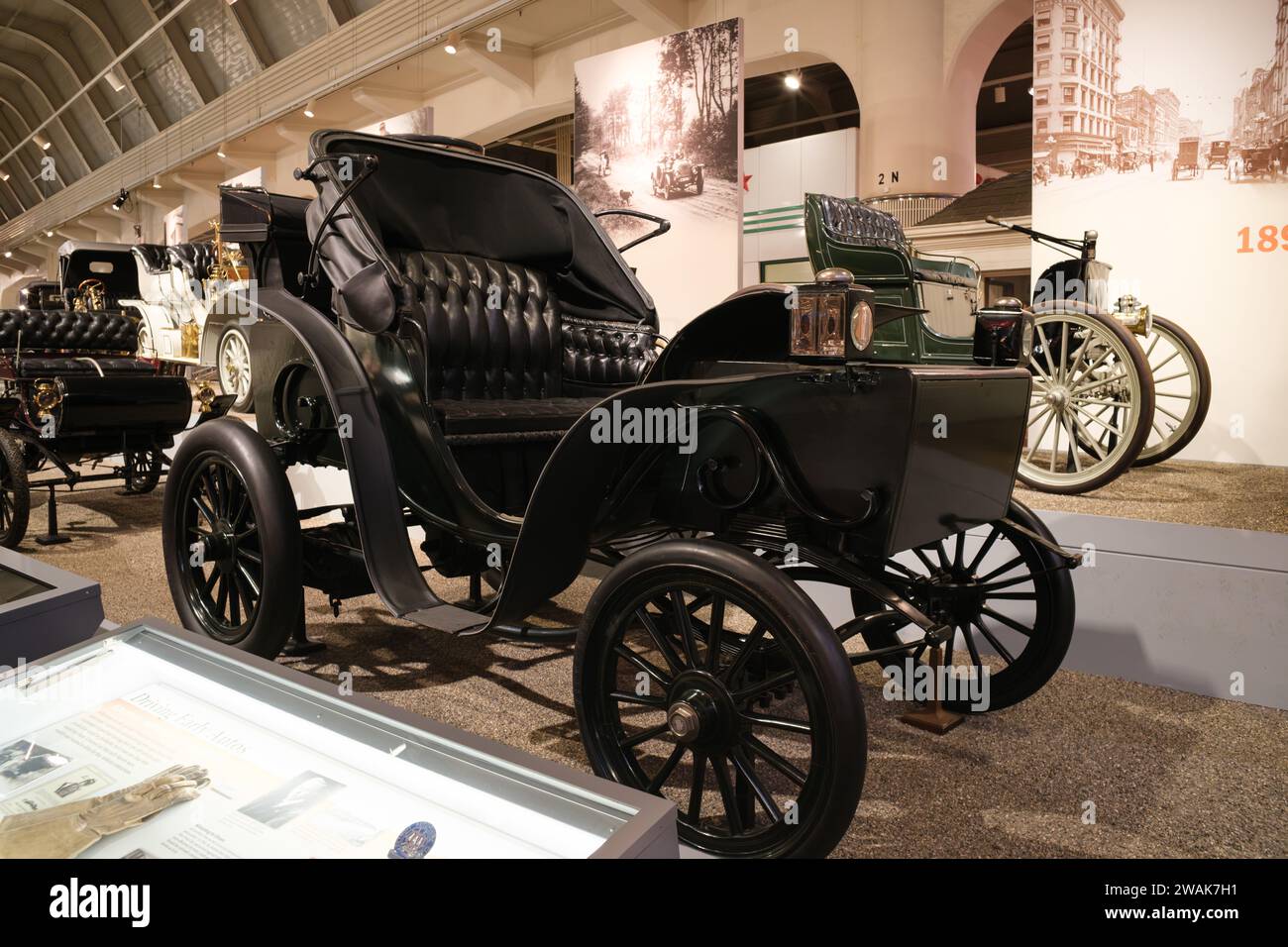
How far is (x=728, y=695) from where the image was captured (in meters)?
1.50

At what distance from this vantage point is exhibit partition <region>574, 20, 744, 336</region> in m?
5.21

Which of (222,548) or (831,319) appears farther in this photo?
(222,548)

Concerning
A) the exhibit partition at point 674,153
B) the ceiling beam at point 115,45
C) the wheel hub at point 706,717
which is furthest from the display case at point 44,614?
the ceiling beam at point 115,45

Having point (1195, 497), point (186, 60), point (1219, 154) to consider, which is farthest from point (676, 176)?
point (186, 60)

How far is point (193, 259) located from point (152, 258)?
392mm

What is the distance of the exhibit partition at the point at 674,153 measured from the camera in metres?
5.21

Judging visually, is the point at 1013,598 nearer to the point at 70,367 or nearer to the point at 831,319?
the point at 831,319

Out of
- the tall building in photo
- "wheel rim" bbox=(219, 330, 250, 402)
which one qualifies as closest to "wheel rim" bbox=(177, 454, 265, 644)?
the tall building in photo

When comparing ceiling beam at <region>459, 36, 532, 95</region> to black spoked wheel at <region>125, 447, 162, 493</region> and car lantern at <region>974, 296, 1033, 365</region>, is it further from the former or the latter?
car lantern at <region>974, 296, 1033, 365</region>

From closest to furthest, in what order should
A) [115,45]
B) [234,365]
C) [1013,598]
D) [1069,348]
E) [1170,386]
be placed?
[1013,598]
[1069,348]
[1170,386]
[234,365]
[115,45]

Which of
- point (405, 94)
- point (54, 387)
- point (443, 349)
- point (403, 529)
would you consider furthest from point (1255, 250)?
point (405, 94)

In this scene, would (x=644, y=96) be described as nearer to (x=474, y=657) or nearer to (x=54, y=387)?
(x=54, y=387)

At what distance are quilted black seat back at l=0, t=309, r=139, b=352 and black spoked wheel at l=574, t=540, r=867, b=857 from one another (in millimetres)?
6156

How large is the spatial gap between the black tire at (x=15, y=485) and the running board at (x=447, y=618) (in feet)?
9.73
